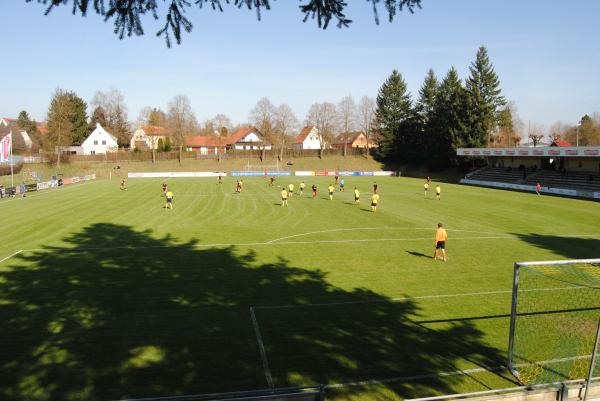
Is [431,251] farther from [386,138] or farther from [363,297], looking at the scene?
[386,138]

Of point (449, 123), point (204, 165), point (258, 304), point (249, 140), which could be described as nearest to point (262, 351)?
point (258, 304)

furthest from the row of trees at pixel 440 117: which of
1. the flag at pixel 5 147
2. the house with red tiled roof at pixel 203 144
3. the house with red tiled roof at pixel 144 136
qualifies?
the flag at pixel 5 147

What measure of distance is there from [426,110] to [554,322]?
277 ft

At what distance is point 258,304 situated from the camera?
14.4 metres

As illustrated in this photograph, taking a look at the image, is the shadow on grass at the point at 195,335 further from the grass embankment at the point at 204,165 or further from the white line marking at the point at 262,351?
the grass embankment at the point at 204,165

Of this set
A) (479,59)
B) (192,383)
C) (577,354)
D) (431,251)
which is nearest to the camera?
(192,383)

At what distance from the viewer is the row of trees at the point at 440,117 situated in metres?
75.2

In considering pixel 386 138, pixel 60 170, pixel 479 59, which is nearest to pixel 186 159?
pixel 60 170

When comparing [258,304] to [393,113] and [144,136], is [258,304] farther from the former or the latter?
[144,136]

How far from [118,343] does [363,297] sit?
804 centimetres

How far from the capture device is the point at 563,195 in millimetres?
49281

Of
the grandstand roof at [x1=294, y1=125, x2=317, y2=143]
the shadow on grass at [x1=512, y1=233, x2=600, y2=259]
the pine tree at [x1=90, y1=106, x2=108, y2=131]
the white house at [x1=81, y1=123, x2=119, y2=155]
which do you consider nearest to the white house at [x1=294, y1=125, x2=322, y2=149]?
the grandstand roof at [x1=294, y1=125, x2=317, y2=143]

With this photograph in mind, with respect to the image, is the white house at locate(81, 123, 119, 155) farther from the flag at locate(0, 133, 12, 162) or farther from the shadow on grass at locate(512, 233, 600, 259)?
the shadow on grass at locate(512, 233, 600, 259)

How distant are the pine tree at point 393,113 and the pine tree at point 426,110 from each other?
123 inches
